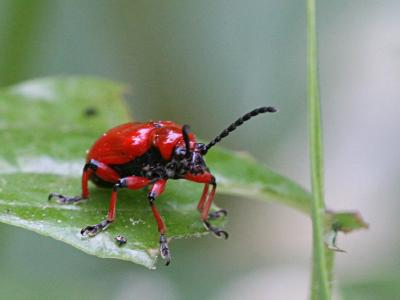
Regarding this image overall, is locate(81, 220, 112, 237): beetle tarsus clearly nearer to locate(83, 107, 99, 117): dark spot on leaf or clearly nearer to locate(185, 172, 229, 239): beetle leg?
locate(185, 172, 229, 239): beetle leg

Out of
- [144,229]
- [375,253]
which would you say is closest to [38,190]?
[144,229]

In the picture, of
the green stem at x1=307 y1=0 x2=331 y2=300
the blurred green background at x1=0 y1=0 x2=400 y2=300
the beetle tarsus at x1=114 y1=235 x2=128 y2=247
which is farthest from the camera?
the blurred green background at x1=0 y1=0 x2=400 y2=300

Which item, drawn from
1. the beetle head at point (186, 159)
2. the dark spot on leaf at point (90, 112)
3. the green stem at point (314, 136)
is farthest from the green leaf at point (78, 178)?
the green stem at point (314, 136)

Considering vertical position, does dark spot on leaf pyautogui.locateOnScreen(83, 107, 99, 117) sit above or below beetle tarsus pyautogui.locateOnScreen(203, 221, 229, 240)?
above

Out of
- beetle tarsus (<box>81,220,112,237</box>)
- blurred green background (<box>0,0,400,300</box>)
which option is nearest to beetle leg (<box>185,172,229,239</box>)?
beetle tarsus (<box>81,220,112,237</box>)

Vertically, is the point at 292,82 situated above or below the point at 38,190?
above

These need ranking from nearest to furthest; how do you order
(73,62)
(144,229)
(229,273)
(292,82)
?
(144,229) → (229,273) → (292,82) → (73,62)

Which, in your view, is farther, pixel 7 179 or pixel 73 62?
pixel 73 62

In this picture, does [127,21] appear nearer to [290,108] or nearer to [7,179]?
[290,108]
